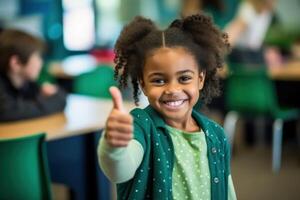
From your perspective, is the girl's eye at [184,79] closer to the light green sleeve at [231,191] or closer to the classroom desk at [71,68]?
the light green sleeve at [231,191]

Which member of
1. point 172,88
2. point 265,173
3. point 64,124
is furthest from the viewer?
point 265,173

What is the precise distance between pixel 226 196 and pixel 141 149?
0.90 feet

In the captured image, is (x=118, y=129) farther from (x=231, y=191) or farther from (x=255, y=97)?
(x=255, y=97)

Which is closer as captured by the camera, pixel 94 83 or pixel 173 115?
pixel 173 115

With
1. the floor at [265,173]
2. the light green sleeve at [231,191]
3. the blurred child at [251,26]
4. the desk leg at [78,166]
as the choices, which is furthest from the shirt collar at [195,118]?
the blurred child at [251,26]

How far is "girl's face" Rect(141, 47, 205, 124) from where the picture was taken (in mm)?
1129

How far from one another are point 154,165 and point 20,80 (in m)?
1.45

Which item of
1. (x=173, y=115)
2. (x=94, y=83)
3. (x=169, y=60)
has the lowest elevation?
(x=173, y=115)

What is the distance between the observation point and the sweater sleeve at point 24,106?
232cm

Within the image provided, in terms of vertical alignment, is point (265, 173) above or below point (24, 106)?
below

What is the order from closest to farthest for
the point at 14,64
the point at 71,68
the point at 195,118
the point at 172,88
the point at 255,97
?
the point at 172,88 → the point at 195,118 → the point at 14,64 → the point at 255,97 → the point at 71,68

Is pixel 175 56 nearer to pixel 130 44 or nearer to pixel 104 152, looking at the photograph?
pixel 130 44

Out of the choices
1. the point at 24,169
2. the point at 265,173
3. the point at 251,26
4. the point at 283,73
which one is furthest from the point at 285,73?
the point at 24,169

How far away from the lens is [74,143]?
7.86ft
